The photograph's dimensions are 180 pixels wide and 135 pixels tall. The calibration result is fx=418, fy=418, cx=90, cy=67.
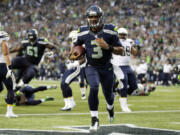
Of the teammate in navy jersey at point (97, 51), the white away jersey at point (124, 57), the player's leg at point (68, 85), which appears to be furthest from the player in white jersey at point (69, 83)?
the teammate in navy jersey at point (97, 51)

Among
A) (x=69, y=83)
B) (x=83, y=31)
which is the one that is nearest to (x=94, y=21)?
(x=83, y=31)

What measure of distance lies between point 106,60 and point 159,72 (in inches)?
758

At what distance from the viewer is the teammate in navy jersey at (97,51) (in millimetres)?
6180

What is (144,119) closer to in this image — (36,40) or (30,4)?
(36,40)

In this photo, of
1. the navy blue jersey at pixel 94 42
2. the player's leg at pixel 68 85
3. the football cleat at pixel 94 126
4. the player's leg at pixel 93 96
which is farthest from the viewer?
the player's leg at pixel 68 85

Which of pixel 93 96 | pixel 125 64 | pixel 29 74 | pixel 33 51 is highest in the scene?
pixel 33 51

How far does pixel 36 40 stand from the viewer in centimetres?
1072

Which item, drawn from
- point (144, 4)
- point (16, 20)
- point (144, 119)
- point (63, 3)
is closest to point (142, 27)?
point (144, 4)

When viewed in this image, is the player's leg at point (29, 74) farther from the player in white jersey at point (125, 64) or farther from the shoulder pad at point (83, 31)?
the shoulder pad at point (83, 31)

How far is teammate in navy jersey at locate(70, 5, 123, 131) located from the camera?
618cm

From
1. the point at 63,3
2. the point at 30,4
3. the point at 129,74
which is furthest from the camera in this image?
the point at 30,4

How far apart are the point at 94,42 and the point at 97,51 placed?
0.14m

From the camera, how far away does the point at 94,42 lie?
6.29 m

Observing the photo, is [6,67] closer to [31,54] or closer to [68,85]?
[68,85]
